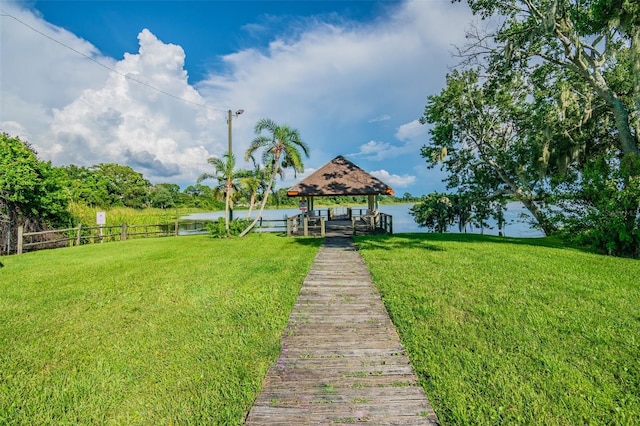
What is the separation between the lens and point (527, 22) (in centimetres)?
1309

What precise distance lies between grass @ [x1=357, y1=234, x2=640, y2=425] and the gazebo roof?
8687 mm

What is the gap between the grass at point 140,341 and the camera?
Answer: 269 centimetres

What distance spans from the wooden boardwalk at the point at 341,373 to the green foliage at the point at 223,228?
1026 centimetres

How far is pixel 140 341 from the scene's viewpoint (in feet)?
12.7

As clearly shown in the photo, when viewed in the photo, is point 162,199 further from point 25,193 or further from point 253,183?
point 253,183

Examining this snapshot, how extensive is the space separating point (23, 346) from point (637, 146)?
58.6 ft

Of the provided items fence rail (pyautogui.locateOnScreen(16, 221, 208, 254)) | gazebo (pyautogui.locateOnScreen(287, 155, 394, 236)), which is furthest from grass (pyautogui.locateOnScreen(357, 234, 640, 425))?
fence rail (pyautogui.locateOnScreen(16, 221, 208, 254))

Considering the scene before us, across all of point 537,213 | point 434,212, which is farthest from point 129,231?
point 537,213

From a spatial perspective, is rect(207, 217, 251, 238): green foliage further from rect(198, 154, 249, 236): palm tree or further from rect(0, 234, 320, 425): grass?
rect(0, 234, 320, 425): grass

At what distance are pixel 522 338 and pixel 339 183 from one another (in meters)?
13.2

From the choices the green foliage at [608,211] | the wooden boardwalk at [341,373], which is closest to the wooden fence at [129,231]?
the green foliage at [608,211]

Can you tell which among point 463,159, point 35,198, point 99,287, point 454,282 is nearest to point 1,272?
point 99,287

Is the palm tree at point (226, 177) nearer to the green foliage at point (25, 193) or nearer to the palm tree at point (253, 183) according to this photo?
the palm tree at point (253, 183)

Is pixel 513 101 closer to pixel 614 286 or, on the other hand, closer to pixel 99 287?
pixel 614 286
